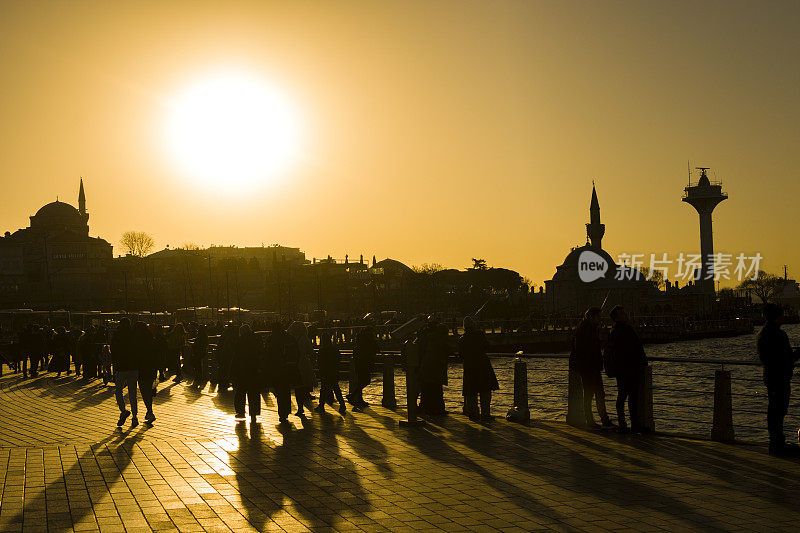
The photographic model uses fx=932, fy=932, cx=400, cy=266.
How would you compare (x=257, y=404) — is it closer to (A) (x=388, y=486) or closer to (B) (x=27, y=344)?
(A) (x=388, y=486)

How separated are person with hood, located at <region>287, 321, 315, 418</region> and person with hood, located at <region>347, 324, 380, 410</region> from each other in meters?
0.94

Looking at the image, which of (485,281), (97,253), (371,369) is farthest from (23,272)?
(371,369)

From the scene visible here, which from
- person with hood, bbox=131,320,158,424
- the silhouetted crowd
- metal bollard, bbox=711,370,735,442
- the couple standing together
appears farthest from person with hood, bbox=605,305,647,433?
person with hood, bbox=131,320,158,424

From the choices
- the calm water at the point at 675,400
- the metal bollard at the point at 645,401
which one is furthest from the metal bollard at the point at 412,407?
the metal bollard at the point at 645,401

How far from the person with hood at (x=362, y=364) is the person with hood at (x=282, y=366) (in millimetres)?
1675

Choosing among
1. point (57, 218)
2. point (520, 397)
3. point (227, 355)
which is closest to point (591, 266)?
point (57, 218)

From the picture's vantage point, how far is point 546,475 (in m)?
9.39

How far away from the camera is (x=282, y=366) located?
50.1ft

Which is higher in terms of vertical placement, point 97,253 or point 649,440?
point 97,253

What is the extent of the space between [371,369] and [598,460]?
7.50 meters

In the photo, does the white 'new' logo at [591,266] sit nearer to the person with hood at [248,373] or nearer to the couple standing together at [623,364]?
the person with hood at [248,373]

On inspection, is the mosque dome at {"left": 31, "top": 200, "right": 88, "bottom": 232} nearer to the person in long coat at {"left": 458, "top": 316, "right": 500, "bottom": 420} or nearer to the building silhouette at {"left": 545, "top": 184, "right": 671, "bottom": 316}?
the building silhouette at {"left": 545, "top": 184, "right": 671, "bottom": 316}

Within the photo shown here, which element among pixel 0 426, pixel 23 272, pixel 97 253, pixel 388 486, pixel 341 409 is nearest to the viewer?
pixel 388 486

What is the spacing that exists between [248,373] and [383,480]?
6701mm
